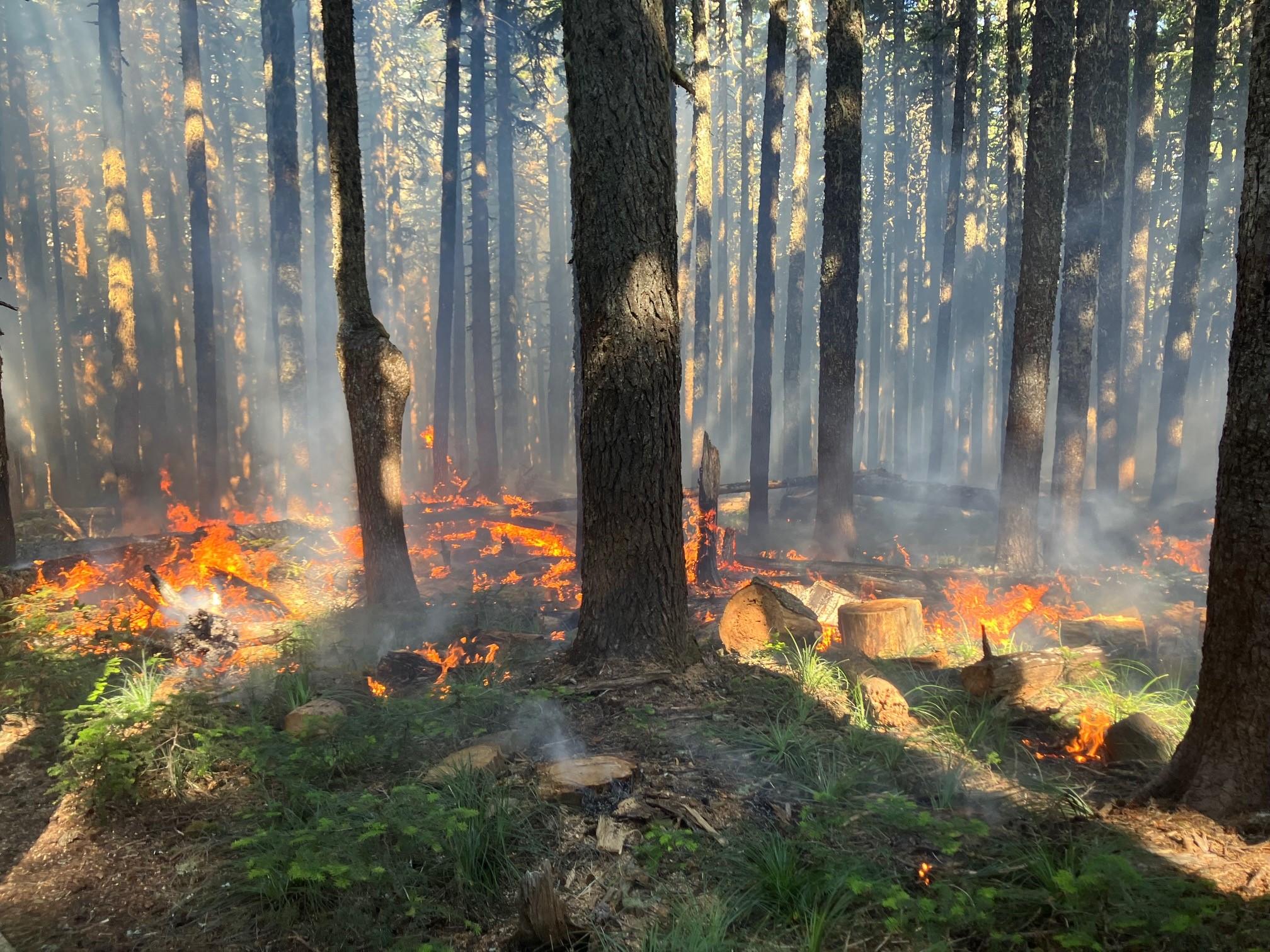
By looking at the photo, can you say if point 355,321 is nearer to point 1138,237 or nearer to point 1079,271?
point 1079,271

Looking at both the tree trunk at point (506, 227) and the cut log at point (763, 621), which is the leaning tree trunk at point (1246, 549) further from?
the tree trunk at point (506, 227)

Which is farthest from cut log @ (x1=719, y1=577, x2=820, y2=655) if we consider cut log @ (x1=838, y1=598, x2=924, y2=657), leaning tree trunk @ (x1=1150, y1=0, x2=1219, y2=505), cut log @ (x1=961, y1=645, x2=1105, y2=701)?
leaning tree trunk @ (x1=1150, y1=0, x2=1219, y2=505)

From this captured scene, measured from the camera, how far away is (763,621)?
7.48 metres

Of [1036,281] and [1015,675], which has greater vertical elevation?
[1036,281]

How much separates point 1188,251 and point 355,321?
668 inches

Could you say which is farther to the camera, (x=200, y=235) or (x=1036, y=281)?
(x=200, y=235)

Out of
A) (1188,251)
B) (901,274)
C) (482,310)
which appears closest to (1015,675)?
(1188,251)

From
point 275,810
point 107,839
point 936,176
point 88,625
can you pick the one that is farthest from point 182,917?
point 936,176

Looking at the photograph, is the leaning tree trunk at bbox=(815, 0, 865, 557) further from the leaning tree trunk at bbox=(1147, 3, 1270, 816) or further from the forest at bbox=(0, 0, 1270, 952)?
the leaning tree trunk at bbox=(1147, 3, 1270, 816)

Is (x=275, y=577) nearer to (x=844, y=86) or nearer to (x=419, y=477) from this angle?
(x=844, y=86)

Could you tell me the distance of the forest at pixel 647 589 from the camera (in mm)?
3643

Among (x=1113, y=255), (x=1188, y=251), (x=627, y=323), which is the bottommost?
(x=627, y=323)

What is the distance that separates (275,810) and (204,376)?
17.4 metres

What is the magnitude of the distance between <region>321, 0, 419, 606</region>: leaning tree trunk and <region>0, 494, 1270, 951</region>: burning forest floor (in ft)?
7.32
